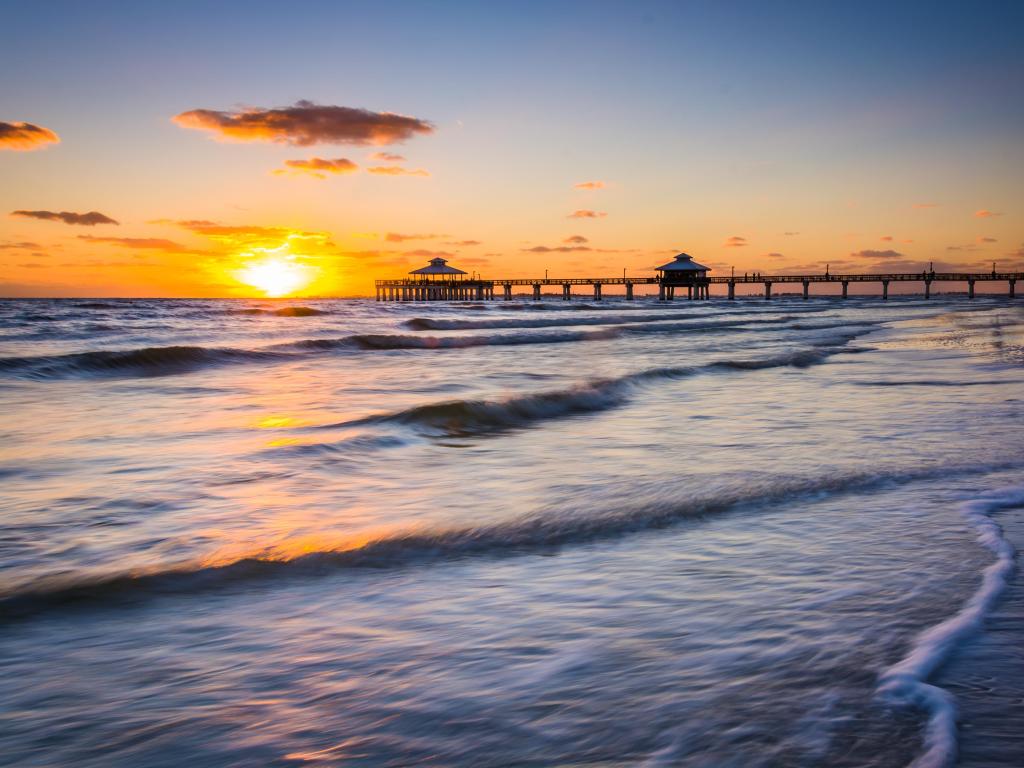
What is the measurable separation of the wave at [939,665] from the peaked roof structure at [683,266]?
290 feet

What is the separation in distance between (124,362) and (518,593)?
1479 cm

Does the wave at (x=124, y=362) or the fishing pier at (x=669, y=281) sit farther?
the fishing pier at (x=669, y=281)

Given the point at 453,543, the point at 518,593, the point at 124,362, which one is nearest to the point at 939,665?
the point at 518,593

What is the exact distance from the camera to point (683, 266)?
292 ft

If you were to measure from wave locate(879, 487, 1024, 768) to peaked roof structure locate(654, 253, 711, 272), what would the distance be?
88.4 meters

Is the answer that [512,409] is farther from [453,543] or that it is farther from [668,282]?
[668,282]

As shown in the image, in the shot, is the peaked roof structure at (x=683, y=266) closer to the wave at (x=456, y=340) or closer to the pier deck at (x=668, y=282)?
the pier deck at (x=668, y=282)

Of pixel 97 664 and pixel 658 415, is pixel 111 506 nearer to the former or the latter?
pixel 97 664

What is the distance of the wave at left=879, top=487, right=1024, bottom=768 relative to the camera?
183cm

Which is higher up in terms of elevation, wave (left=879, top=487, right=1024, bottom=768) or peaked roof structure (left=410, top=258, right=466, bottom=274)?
peaked roof structure (left=410, top=258, right=466, bottom=274)

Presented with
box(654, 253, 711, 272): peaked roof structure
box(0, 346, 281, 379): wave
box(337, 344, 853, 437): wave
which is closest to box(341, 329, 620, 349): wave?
box(0, 346, 281, 379): wave

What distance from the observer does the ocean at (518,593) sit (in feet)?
6.53

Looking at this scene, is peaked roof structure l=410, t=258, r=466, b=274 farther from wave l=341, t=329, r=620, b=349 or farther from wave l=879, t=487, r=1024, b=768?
wave l=879, t=487, r=1024, b=768

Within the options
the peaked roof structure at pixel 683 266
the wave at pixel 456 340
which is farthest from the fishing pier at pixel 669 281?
the wave at pixel 456 340
